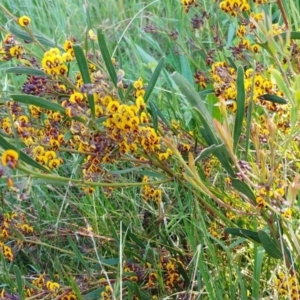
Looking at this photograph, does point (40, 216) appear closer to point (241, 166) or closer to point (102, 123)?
point (102, 123)

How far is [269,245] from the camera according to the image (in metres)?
1.04

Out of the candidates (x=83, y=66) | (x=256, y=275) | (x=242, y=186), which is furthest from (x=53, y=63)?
(x=256, y=275)

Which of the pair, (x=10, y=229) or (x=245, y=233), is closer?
(x=245, y=233)

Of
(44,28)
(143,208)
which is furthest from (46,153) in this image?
(44,28)

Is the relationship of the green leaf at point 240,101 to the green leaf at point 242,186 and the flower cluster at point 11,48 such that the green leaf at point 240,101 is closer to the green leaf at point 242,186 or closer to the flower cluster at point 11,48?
the green leaf at point 242,186

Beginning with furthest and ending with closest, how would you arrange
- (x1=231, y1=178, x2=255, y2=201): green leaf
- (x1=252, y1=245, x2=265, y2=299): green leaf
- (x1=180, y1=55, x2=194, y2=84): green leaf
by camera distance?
(x1=180, y1=55, x2=194, y2=84): green leaf → (x1=252, y1=245, x2=265, y2=299): green leaf → (x1=231, y1=178, x2=255, y2=201): green leaf

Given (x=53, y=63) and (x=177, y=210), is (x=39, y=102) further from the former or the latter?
(x=177, y=210)

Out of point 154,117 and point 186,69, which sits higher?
point 154,117

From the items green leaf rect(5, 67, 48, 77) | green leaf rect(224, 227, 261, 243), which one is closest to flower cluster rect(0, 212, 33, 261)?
green leaf rect(5, 67, 48, 77)

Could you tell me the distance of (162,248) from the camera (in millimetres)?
1365

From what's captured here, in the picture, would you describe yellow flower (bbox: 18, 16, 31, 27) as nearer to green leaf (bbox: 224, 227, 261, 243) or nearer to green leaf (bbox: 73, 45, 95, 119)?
green leaf (bbox: 73, 45, 95, 119)

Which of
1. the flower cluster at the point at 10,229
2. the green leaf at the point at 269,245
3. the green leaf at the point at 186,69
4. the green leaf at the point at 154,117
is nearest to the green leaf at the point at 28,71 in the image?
the green leaf at the point at 154,117

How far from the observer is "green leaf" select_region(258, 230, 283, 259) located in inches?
40.0

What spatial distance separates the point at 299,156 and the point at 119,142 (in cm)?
45
